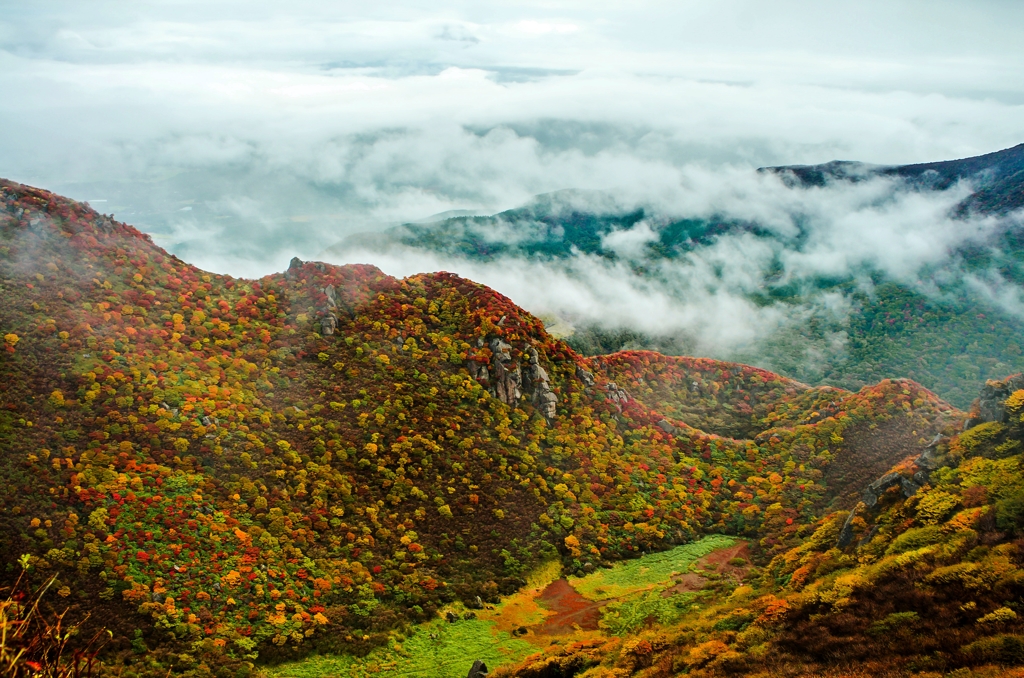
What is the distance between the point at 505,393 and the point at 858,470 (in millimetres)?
39366

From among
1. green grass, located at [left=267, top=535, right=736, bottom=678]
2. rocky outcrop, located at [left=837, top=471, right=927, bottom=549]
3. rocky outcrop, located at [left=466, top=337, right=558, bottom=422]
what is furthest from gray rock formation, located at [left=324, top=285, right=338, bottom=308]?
rocky outcrop, located at [left=837, top=471, right=927, bottom=549]

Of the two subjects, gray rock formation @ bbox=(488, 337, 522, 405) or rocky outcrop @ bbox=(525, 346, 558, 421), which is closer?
gray rock formation @ bbox=(488, 337, 522, 405)

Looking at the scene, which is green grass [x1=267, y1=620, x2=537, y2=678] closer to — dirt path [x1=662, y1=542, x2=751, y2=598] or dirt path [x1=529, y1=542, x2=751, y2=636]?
dirt path [x1=529, y1=542, x2=751, y2=636]

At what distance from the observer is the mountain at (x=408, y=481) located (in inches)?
1336

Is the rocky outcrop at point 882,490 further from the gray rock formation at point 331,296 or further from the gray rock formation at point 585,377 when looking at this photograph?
the gray rock formation at point 331,296

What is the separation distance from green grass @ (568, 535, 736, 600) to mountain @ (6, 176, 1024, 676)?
83 cm

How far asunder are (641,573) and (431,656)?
21243mm

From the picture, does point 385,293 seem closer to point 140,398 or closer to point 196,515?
point 140,398

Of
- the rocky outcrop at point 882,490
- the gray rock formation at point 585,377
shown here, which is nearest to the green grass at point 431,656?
the rocky outcrop at point 882,490

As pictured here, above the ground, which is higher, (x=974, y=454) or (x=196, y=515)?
(x=974, y=454)

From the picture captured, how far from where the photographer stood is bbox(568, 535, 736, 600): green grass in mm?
52094

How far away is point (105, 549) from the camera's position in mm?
40812

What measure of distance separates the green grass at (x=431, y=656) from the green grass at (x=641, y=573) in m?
9.87

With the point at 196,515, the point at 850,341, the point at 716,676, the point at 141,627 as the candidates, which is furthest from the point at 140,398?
Result: the point at 850,341
